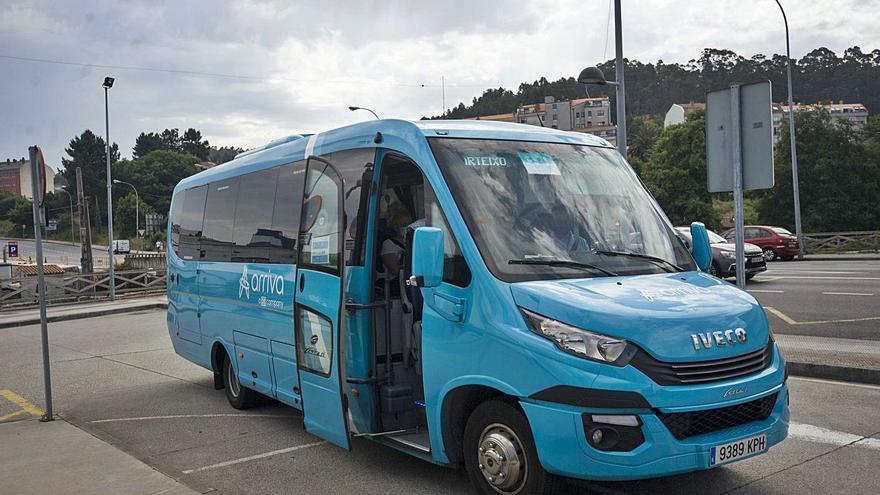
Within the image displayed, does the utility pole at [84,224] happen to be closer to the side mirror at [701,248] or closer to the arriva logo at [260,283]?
the arriva logo at [260,283]

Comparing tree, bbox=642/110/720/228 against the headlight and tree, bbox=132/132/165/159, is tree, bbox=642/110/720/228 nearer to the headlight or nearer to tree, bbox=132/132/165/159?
the headlight

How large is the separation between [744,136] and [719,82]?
166791mm

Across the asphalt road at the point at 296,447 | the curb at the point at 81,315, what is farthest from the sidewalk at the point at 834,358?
the curb at the point at 81,315

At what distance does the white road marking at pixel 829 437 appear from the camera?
6.18 metres

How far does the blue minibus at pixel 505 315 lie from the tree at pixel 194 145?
491 feet

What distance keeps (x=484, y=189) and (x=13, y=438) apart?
5.68 m

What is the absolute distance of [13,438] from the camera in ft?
25.6

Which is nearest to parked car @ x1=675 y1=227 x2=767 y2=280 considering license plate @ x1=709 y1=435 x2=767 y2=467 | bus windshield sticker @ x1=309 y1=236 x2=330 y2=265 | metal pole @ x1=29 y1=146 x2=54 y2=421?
bus windshield sticker @ x1=309 y1=236 x2=330 y2=265

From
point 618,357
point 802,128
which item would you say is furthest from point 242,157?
point 802,128

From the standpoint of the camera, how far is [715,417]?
4.52 m

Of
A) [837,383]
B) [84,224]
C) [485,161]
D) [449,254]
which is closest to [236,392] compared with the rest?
[449,254]

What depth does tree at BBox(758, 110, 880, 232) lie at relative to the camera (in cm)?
5194

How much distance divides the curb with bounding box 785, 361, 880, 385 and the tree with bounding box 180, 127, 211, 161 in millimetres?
148865

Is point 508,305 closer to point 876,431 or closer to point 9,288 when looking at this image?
point 876,431
